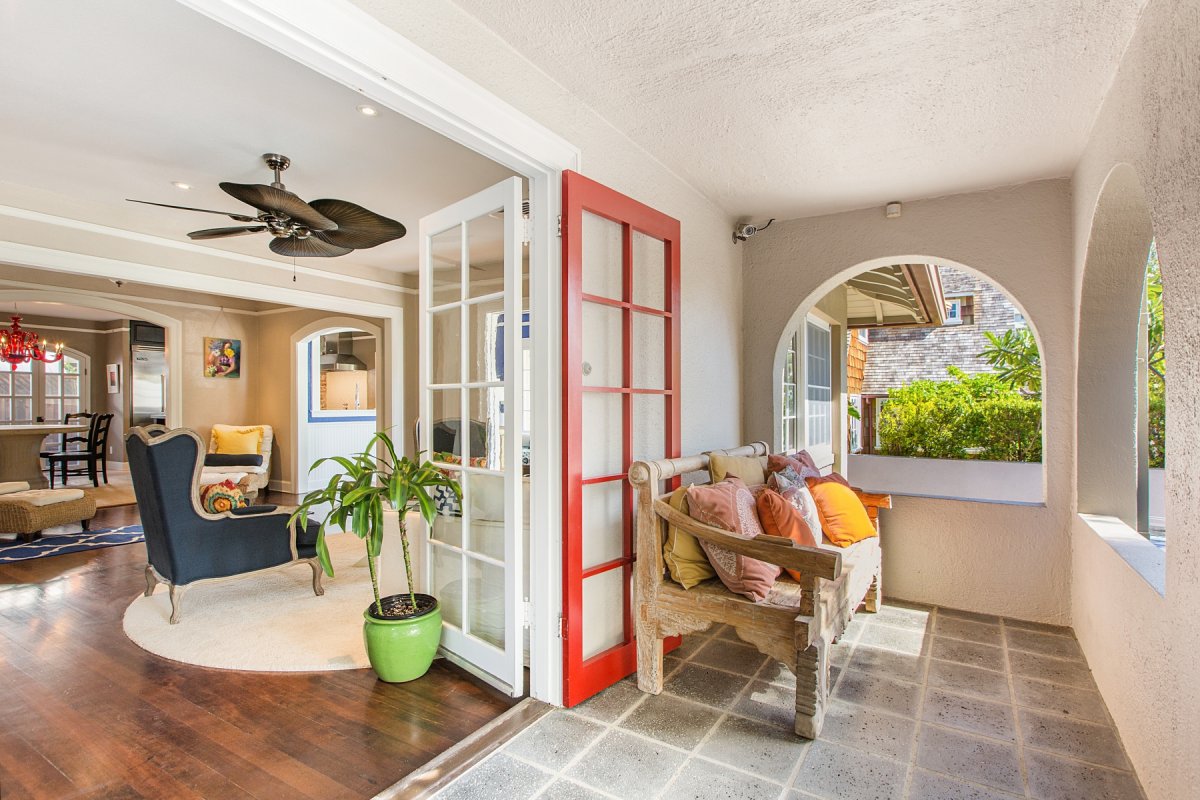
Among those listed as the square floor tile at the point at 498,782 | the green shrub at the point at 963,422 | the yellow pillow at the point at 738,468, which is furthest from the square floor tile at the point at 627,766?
the green shrub at the point at 963,422

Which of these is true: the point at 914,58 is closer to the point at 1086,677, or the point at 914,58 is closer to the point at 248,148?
the point at 1086,677

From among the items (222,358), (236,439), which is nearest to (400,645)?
(236,439)

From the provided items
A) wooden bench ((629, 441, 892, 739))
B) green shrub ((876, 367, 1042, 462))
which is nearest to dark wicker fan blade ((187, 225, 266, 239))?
wooden bench ((629, 441, 892, 739))

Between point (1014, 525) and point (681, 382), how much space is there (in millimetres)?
1985

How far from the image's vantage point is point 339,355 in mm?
8648

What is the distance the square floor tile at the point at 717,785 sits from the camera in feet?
5.94

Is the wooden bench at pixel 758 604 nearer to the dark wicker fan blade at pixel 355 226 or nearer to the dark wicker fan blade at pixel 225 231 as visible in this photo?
the dark wicker fan blade at pixel 355 226

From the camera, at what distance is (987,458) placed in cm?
620

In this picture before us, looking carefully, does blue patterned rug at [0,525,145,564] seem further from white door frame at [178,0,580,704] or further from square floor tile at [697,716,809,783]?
square floor tile at [697,716,809,783]

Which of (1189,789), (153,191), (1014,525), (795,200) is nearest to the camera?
(1189,789)

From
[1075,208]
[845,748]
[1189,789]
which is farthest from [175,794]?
[1075,208]

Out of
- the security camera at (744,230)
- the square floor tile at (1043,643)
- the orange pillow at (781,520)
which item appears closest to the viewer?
the orange pillow at (781,520)

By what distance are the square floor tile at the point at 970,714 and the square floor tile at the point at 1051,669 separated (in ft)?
1.37

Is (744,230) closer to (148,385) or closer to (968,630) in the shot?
(968,630)
